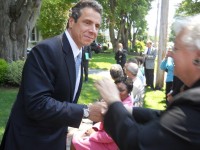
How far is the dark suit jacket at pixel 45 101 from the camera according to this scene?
204 cm

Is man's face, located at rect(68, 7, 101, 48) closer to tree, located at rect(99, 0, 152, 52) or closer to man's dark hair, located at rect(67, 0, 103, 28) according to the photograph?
man's dark hair, located at rect(67, 0, 103, 28)

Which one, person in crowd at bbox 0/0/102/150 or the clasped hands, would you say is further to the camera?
person in crowd at bbox 0/0/102/150

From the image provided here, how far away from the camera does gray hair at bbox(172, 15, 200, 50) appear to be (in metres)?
1.51

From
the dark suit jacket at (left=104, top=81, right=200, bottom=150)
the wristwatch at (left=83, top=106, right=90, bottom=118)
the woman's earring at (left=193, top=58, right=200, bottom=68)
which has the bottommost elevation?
the wristwatch at (left=83, top=106, right=90, bottom=118)

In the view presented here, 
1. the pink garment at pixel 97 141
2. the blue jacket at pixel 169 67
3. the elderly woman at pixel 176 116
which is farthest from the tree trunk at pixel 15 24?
the elderly woman at pixel 176 116

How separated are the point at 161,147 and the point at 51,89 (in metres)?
0.96

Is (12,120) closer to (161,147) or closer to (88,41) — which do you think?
(88,41)

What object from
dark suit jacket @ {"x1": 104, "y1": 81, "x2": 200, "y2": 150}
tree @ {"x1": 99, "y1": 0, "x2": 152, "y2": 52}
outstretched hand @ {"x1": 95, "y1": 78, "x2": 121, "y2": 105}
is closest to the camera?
dark suit jacket @ {"x1": 104, "y1": 81, "x2": 200, "y2": 150}

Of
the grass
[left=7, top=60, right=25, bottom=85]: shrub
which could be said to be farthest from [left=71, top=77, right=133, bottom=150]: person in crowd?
[left=7, top=60, right=25, bottom=85]: shrub

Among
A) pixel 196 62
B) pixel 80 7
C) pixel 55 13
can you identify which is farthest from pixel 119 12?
pixel 196 62

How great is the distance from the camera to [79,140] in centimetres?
426

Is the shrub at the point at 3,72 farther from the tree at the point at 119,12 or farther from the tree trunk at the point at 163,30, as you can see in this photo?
the tree at the point at 119,12

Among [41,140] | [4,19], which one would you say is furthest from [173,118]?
[4,19]

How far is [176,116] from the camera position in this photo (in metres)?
1.36
